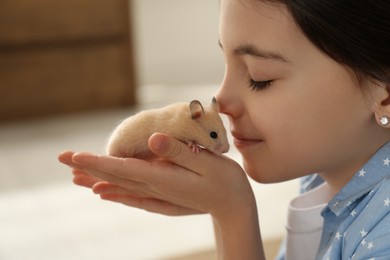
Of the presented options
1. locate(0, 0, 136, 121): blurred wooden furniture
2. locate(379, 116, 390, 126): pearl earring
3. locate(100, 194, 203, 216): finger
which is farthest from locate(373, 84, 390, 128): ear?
locate(0, 0, 136, 121): blurred wooden furniture

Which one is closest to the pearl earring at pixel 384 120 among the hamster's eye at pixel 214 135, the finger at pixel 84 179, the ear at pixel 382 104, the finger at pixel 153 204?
the ear at pixel 382 104

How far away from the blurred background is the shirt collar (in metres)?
0.75

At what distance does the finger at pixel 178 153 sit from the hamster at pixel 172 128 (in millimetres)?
22

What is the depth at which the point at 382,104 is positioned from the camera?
2.69 ft

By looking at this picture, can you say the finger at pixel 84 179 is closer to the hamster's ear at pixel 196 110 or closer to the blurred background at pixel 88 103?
the hamster's ear at pixel 196 110

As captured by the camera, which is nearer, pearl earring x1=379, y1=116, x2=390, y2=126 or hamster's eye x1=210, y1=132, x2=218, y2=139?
pearl earring x1=379, y1=116, x2=390, y2=126

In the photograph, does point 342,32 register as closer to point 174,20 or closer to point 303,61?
point 303,61

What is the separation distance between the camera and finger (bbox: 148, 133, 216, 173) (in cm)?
80

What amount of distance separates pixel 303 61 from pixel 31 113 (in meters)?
2.94

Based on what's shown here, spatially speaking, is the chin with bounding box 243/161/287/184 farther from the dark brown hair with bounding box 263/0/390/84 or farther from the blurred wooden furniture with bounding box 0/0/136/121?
the blurred wooden furniture with bounding box 0/0/136/121

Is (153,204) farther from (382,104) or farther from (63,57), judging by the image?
(63,57)

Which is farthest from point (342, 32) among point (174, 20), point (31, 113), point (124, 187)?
point (174, 20)

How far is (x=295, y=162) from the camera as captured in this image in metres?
0.87

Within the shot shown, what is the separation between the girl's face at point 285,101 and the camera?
0.80 metres
